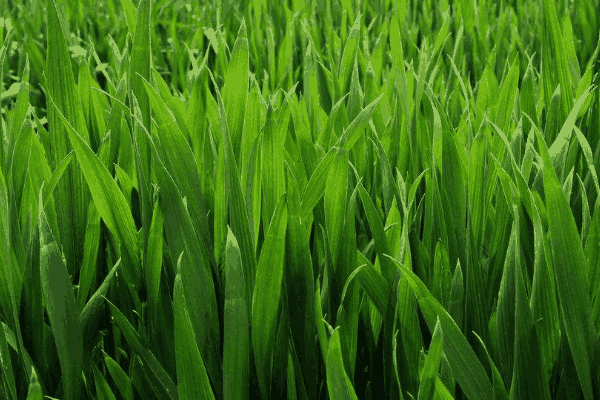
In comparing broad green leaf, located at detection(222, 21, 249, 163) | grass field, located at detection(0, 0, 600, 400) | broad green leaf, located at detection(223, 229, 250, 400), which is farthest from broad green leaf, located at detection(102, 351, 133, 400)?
broad green leaf, located at detection(222, 21, 249, 163)

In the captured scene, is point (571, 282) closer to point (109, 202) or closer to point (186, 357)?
point (186, 357)

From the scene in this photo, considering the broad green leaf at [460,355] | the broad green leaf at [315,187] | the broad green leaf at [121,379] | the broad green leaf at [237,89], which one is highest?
the broad green leaf at [237,89]

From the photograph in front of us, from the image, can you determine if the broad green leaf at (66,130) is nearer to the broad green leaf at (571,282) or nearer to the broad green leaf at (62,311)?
the broad green leaf at (62,311)

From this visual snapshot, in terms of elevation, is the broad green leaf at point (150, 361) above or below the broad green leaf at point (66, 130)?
below

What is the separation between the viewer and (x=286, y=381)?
558 millimetres

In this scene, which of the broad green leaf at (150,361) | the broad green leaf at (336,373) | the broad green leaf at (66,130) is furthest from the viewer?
the broad green leaf at (66,130)

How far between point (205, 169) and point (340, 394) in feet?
1.08

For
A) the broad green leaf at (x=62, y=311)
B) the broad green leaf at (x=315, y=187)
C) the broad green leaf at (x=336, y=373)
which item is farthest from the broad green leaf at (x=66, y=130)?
the broad green leaf at (x=336, y=373)

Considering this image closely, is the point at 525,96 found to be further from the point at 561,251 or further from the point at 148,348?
the point at 148,348

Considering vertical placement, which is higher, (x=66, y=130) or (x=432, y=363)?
(x=66, y=130)

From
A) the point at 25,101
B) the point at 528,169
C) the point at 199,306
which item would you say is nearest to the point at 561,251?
the point at 528,169

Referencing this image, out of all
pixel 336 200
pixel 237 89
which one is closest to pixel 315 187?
pixel 336 200

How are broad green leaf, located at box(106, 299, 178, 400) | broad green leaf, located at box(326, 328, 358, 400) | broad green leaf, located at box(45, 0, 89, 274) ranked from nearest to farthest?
1. broad green leaf, located at box(326, 328, 358, 400)
2. broad green leaf, located at box(106, 299, 178, 400)
3. broad green leaf, located at box(45, 0, 89, 274)

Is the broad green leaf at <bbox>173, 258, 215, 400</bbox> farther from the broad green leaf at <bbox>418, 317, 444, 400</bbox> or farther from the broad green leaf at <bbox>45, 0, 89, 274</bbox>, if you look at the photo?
the broad green leaf at <bbox>45, 0, 89, 274</bbox>
